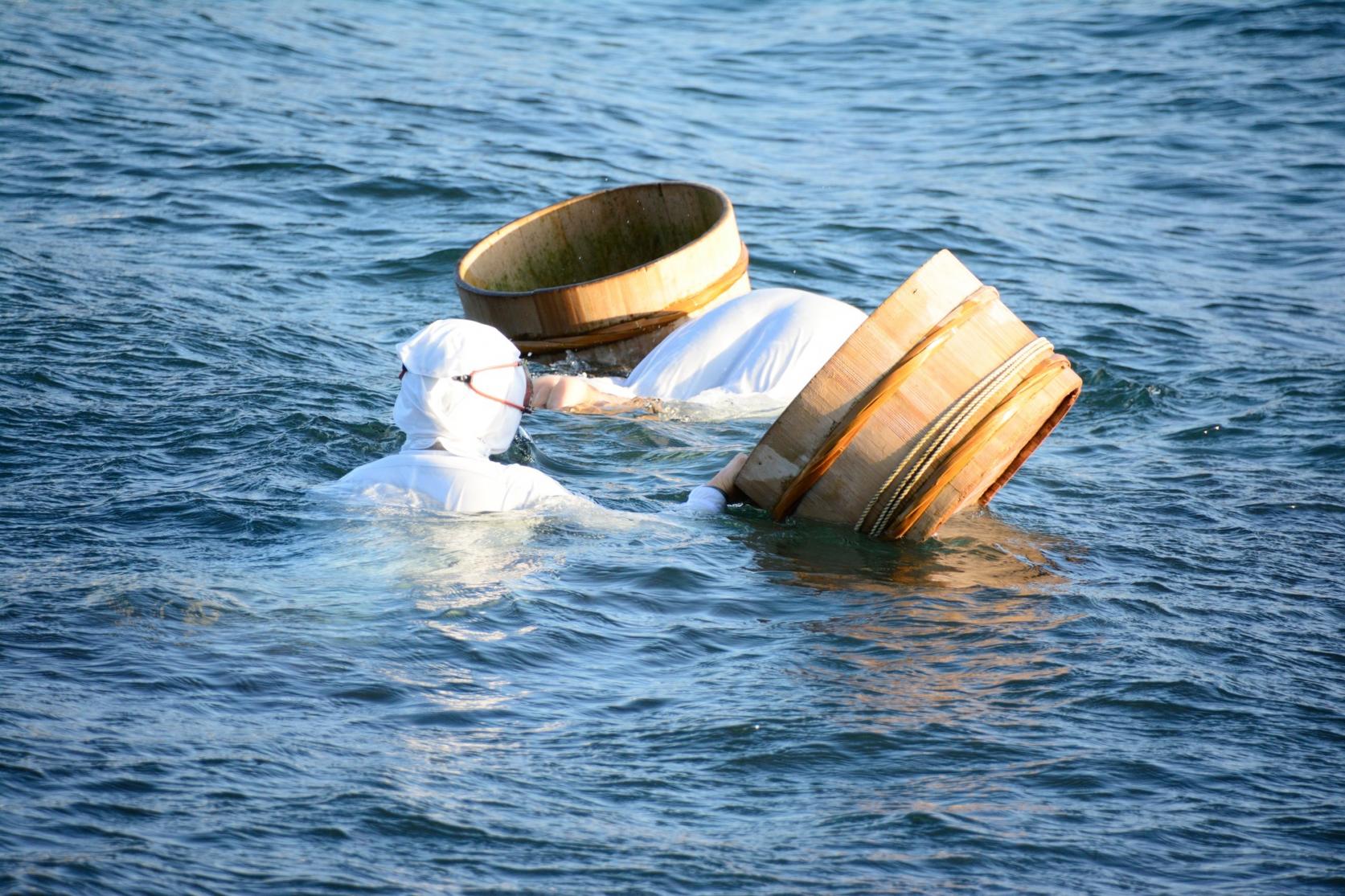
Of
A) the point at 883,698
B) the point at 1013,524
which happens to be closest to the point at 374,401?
the point at 1013,524

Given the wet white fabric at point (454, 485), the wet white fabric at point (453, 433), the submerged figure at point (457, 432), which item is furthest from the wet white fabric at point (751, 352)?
the wet white fabric at point (454, 485)

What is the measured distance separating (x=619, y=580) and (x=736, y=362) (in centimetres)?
264

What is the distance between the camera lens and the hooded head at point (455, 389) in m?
5.72

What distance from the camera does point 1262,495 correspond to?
23.1 ft

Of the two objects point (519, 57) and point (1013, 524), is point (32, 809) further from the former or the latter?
point (519, 57)

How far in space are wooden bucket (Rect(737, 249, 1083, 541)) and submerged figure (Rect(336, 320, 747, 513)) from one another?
0.51m

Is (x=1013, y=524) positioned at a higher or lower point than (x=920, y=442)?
lower

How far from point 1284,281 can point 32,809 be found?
34.6ft

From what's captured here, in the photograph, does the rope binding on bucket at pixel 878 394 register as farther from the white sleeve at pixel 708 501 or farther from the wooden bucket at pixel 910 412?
the white sleeve at pixel 708 501

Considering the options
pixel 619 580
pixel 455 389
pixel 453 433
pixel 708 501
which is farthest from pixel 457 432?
pixel 708 501

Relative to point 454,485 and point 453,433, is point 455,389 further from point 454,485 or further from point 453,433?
point 454,485

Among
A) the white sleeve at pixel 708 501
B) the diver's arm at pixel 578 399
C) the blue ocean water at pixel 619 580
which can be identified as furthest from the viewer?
the diver's arm at pixel 578 399

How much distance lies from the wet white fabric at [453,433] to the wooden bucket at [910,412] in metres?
0.99

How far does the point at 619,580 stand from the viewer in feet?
18.3
